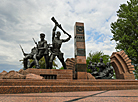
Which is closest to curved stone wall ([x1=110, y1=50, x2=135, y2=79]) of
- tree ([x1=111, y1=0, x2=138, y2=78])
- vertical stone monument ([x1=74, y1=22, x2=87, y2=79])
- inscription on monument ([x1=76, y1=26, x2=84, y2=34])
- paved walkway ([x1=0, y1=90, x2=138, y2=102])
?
vertical stone monument ([x1=74, y1=22, x2=87, y2=79])

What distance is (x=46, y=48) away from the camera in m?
7.95

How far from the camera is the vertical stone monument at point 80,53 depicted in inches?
314

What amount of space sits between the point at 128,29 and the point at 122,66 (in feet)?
26.1

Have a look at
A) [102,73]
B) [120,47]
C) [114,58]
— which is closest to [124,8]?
[120,47]

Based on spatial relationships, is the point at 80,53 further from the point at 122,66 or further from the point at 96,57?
the point at 96,57

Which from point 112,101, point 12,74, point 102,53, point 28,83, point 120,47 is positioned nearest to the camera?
point 112,101

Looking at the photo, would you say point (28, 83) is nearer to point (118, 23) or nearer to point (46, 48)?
point (46, 48)

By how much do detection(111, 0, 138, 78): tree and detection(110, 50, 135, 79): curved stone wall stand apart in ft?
15.4

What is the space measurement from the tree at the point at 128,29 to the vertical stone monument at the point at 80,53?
8.15m

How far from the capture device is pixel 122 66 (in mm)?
9703

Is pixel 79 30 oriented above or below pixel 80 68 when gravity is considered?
above

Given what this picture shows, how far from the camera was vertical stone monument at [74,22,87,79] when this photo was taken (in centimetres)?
799

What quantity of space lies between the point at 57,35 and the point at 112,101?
7.09 metres

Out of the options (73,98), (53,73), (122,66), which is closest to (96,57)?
(122,66)
